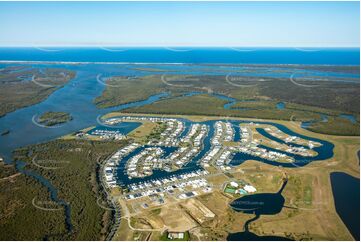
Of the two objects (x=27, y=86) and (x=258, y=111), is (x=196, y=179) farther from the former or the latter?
(x=27, y=86)

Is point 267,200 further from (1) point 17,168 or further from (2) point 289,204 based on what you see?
(1) point 17,168

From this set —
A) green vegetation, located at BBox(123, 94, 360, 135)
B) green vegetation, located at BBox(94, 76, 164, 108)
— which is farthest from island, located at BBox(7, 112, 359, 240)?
green vegetation, located at BBox(94, 76, 164, 108)

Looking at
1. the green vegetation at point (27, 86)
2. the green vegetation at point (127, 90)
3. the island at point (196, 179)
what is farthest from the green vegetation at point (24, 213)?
the green vegetation at point (127, 90)

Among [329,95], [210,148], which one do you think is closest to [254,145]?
[210,148]

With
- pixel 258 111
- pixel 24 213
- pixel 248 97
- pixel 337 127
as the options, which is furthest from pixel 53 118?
pixel 337 127

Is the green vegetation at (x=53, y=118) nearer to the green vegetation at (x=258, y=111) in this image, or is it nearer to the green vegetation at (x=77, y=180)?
the green vegetation at (x=77, y=180)

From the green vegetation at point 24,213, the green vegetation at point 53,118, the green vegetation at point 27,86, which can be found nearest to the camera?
the green vegetation at point 24,213
